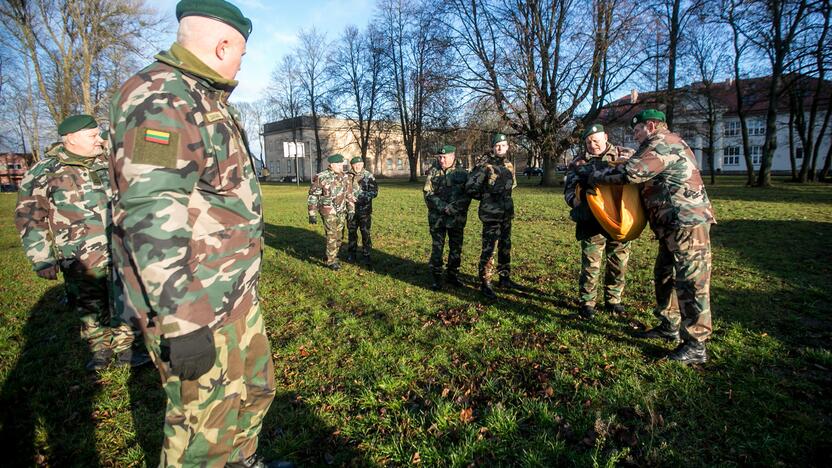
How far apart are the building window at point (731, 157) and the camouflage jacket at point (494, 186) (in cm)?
6325

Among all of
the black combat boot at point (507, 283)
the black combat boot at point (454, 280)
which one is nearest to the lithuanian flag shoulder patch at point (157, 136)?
the black combat boot at point (454, 280)

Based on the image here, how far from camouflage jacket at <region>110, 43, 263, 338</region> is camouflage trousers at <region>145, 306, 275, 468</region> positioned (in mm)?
183

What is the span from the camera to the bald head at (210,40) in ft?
6.50

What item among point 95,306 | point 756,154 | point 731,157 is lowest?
point 95,306

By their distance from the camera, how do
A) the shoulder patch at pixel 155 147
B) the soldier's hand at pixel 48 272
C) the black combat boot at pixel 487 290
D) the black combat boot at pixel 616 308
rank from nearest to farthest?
the shoulder patch at pixel 155 147 → the soldier's hand at pixel 48 272 → the black combat boot at pixel 616 308 → the black combat boot at pixel 487 290

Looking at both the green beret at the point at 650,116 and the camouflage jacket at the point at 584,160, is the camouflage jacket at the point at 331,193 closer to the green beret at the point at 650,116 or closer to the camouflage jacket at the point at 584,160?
the camouflage jacket at the point at 584,160

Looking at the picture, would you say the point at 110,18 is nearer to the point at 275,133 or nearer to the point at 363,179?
the point at 363,179

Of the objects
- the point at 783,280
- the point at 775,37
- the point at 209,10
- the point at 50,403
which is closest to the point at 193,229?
the point at 209,10

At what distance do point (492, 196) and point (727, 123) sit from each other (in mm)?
65309

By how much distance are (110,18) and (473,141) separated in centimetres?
2278

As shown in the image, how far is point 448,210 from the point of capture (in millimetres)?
6695

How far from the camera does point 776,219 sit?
12055 millimetres

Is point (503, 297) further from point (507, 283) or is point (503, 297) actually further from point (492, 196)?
point (492, 196)

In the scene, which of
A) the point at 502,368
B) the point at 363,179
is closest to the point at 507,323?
the point at 502,368
